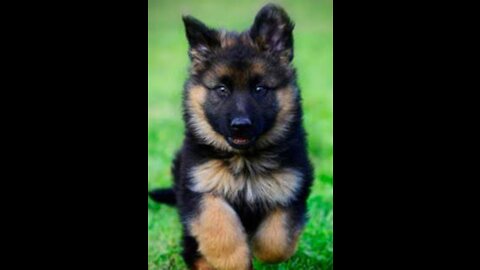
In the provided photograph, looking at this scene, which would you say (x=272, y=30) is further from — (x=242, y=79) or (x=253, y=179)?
(x=253, y=179)

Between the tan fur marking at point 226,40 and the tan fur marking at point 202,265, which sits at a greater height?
the tan fur marking at point 226,40

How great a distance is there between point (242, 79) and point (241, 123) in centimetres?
39

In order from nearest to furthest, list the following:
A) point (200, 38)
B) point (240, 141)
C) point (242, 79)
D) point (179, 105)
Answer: point (240, 141)
point (242, 79)
point (200, 38)
point (179, 105)

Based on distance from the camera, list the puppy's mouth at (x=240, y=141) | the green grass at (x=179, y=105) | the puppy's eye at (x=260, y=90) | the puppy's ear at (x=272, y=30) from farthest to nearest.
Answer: the green grass at (x=179, y=105), the puppy's ear at (x=272, y=30), the puppy's eye at (x=260, y=90), the puppy's mouth at (x=240, y=141)

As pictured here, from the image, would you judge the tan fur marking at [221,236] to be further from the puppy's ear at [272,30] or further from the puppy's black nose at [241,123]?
→ the puppy's ear at [272,30]

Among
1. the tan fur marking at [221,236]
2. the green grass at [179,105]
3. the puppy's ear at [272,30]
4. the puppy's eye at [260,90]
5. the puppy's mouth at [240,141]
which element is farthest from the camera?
the green grass at [179,105]

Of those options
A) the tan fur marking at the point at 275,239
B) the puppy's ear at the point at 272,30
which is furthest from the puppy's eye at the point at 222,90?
the tan fur marking at the point at 275,239

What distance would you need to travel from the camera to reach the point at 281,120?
17.8 ft

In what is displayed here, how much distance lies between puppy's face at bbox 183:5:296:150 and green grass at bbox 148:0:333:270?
38cm

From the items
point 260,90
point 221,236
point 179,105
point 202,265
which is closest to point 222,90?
point 260,90

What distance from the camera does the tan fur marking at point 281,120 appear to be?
5414 mm

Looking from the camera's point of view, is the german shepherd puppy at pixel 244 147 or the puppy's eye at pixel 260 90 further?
the puppy's eye at pixel 260 90

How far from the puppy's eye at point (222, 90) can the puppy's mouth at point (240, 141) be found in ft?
1.10

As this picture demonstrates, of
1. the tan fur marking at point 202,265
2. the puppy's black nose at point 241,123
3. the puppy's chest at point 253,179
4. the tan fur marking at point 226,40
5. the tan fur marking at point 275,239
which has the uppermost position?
the tan fur marking at point 226,40
